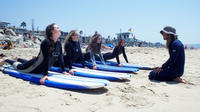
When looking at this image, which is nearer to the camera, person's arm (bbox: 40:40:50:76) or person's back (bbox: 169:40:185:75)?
person's arm (bbox: 40:40:50:76)

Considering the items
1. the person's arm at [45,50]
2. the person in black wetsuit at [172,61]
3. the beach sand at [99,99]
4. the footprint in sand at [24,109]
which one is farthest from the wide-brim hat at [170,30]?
the footprint in sand at [24,109]

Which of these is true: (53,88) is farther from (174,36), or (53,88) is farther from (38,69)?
(174,36)

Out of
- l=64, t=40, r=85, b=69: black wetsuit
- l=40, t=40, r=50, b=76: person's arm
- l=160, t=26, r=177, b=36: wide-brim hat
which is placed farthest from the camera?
l=64, t=40, r=85, b=69: black wetsuit

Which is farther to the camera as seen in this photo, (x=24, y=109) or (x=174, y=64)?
(x=174, y=64)

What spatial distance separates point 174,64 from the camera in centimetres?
381

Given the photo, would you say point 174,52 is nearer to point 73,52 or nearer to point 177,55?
point 177,55

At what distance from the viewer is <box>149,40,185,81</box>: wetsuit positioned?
3.65 metres

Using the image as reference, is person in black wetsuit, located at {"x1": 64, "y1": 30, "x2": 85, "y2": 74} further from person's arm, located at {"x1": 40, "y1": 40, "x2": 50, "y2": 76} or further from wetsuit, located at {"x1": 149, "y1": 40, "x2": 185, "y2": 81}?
wetsuit, located at {"x1": 149, "y1": 40, "x2": 185, "y2": 81}

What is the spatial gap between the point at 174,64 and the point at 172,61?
13 centimetres

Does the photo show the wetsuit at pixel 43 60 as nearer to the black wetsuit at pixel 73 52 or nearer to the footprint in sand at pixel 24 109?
the black wetsuit at pixel 73 52

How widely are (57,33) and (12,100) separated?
167 cm

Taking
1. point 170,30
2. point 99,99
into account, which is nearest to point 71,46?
point 99,99

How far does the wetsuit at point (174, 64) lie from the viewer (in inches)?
144

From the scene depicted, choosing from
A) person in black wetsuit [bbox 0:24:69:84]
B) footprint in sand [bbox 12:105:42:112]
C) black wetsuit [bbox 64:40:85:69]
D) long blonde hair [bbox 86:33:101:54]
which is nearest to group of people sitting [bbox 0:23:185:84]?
person in black wetsuit [bbox 0:24:69:84]
